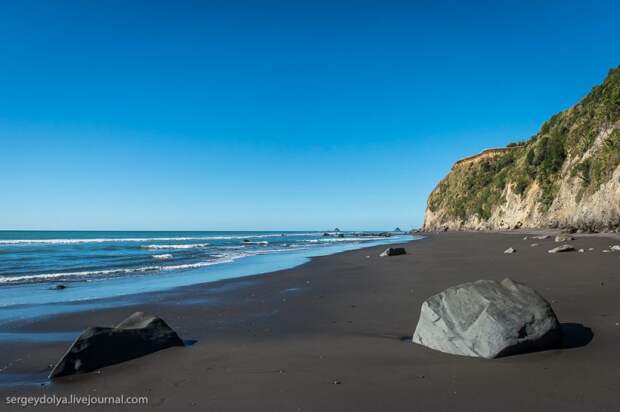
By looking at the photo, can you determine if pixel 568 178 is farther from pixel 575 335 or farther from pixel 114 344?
pixel 114 344

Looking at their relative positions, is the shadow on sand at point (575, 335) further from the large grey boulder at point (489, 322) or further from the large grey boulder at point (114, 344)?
the large grey boulder at point (114, 344)

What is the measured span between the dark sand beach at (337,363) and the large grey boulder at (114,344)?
0.15 m

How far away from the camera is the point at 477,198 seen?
72.2 metres

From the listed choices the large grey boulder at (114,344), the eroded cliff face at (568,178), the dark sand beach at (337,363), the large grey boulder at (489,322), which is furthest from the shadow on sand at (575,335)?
the eroded cliff face at (568,178)

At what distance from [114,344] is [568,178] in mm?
39939

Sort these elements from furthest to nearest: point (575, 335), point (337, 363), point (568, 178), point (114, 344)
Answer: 1. point (568, 178)
2. point (575, 335)
3. point (114, 344)
4. point (337, 363)

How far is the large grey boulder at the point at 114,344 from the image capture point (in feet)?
14.8

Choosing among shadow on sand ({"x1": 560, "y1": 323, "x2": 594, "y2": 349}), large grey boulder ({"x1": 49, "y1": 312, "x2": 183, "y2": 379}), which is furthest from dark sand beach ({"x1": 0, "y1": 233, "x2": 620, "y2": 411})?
large grey boulder ({"x1": 49, "y1": 312, "x2": 183, "y2": 379})

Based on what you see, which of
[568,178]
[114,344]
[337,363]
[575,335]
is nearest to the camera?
[337,363]

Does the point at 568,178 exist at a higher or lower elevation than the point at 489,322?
higher

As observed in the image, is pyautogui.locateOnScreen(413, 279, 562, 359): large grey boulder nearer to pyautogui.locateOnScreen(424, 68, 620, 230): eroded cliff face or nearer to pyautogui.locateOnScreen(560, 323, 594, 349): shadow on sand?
pyautogui.locateOnScreen(560, 323, 594, 349): shadow on sand

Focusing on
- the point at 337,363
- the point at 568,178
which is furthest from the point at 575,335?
the point at 568,178

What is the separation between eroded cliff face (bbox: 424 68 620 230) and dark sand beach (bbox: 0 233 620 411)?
935 inches

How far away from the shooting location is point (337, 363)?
14.8 feet
